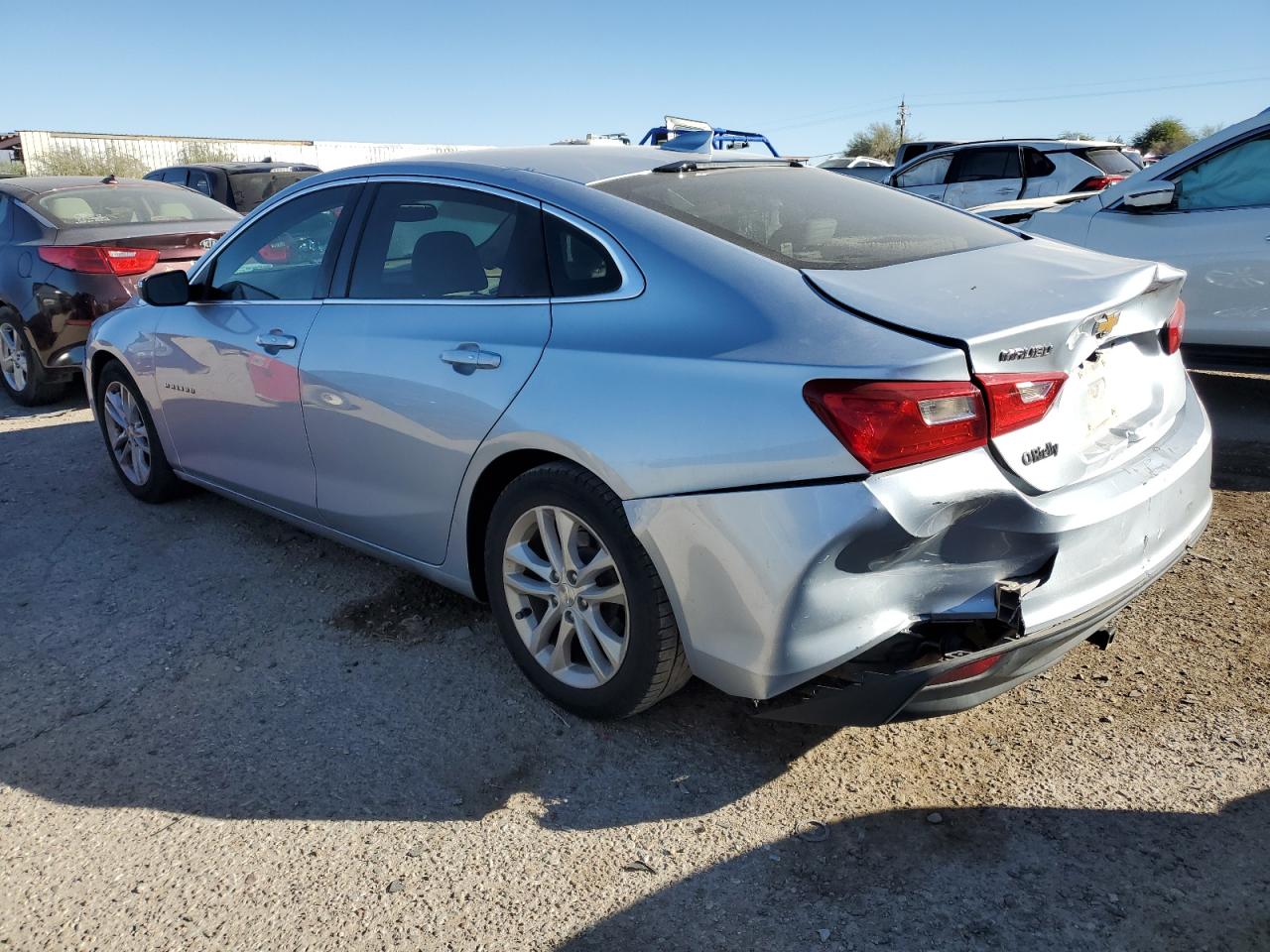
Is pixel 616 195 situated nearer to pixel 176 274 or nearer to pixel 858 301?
pixel 858 301

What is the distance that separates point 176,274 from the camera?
14.3 ft

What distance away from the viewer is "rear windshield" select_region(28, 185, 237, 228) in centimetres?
733

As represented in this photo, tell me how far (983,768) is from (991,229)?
175 centimetres

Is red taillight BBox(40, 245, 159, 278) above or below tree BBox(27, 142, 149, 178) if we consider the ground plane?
below

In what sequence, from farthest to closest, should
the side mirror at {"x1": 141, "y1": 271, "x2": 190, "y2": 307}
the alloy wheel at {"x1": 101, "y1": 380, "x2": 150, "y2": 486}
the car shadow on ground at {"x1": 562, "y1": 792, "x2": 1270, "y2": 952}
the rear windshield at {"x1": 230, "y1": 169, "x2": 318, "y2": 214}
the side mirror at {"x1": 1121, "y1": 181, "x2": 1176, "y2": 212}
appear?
the rear windshield at {"x1": 230, "y1": 169, "x2": 318, "y2": 214}
the side mirror at {"x1": 1121, "y1": 181, "x2": 1176, "y2": 212}
the alloy wheel at {"x1": 101, "y1": 380, "x2": 150, "y2": 486}
the side mirror at {"x1": 141, "y1": 271, "x2": 190, "y2": 307}
the car shadow on ground at {"x1": 562, "y1": 792, "x2": 1270, "y2": 952}

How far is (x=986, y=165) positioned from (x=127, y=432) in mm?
11333

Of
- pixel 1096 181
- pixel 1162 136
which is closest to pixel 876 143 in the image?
pixel 1162 136

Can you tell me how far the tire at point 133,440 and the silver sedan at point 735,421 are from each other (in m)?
1.38

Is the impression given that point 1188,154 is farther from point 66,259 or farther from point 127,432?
point 66,259

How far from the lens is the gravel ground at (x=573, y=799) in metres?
2.29

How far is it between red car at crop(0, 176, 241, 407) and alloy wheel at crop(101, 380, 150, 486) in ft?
6.61

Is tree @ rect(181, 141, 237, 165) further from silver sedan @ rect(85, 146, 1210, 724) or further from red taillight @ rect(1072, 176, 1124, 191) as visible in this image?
silver sedan @ rect(85, 146, 1210, 724)

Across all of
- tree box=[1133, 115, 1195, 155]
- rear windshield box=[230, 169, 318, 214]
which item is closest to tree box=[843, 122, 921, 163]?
tree box=[1133, 115, 1195, 155]

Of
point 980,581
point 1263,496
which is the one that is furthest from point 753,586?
point 1263,496
